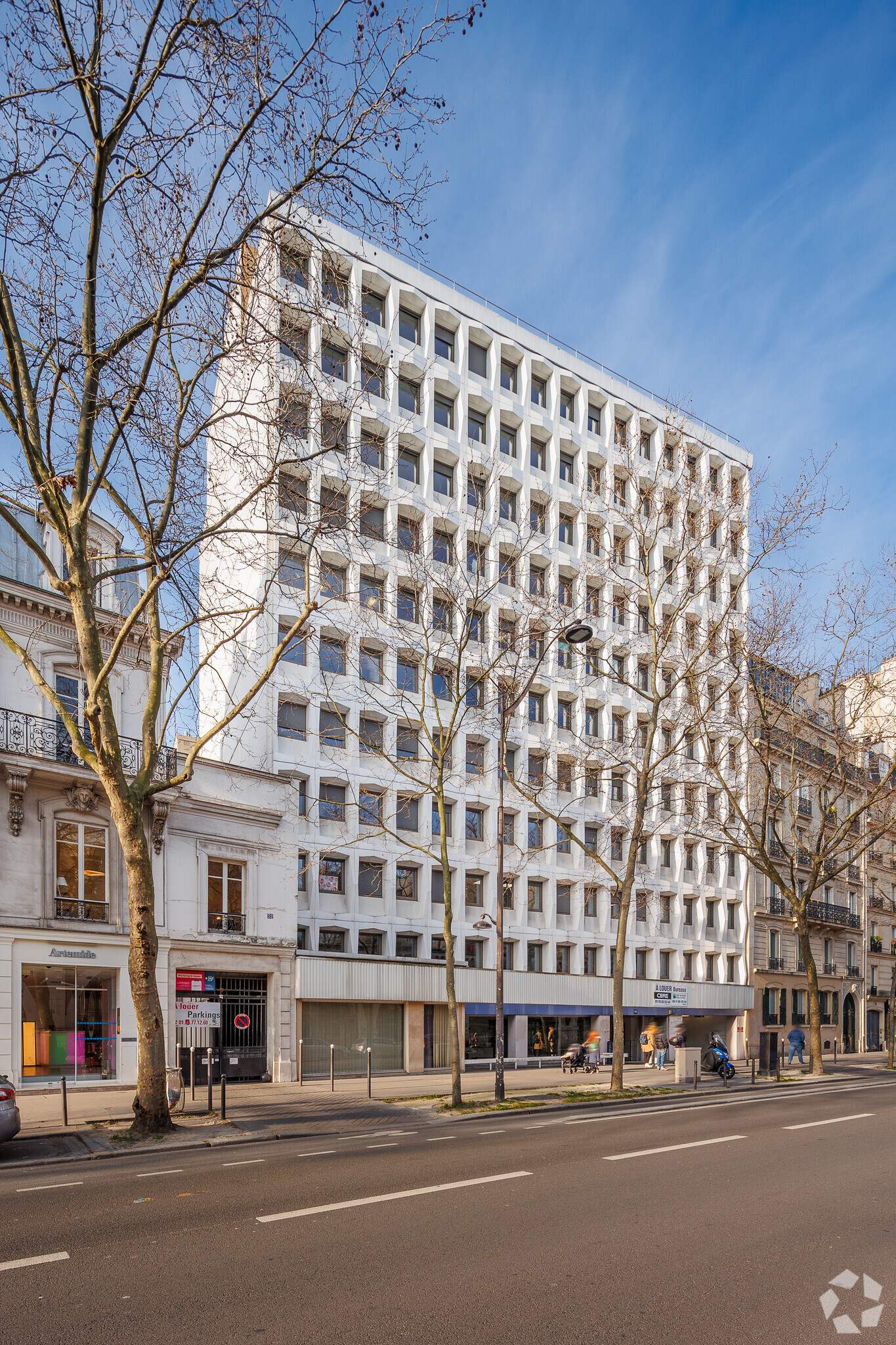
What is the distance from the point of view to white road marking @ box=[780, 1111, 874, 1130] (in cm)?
1514

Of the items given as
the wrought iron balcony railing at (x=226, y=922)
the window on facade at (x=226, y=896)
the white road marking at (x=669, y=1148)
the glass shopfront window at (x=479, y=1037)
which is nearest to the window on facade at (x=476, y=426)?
the window on facade at (x=226, y=896)

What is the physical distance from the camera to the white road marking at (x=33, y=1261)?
6.79 meters

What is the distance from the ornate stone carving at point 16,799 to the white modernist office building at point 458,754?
4957 mm

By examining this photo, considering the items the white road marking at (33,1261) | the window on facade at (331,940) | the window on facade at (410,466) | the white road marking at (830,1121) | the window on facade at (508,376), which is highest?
the window on facade at (508,376)

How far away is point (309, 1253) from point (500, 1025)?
13.7 metres

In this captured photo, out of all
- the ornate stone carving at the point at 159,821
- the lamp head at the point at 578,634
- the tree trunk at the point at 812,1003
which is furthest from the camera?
the tree trunk at the point at 812,1003

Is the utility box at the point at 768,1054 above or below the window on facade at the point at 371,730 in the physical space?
below

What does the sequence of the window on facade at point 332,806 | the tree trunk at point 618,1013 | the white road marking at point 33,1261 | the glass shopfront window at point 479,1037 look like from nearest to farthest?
the white road marking at point 33,1261
the tree trunk at point 618,1013
the window on facade at point 332,806
the glass shopfront window at point 479,1037

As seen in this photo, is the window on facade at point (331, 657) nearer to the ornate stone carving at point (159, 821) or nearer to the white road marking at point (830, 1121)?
the ornate stone carving at point (159, 821)

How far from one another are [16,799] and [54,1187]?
42.9 feet

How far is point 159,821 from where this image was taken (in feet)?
80.2

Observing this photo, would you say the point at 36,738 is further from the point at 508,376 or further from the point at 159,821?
the point at 508,376

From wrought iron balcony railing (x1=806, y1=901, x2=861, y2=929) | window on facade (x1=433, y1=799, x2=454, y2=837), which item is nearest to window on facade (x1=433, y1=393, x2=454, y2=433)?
window on facade (x1=433, y1=799, x2=454, y2=837)

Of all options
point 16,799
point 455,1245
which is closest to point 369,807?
point 16,799
